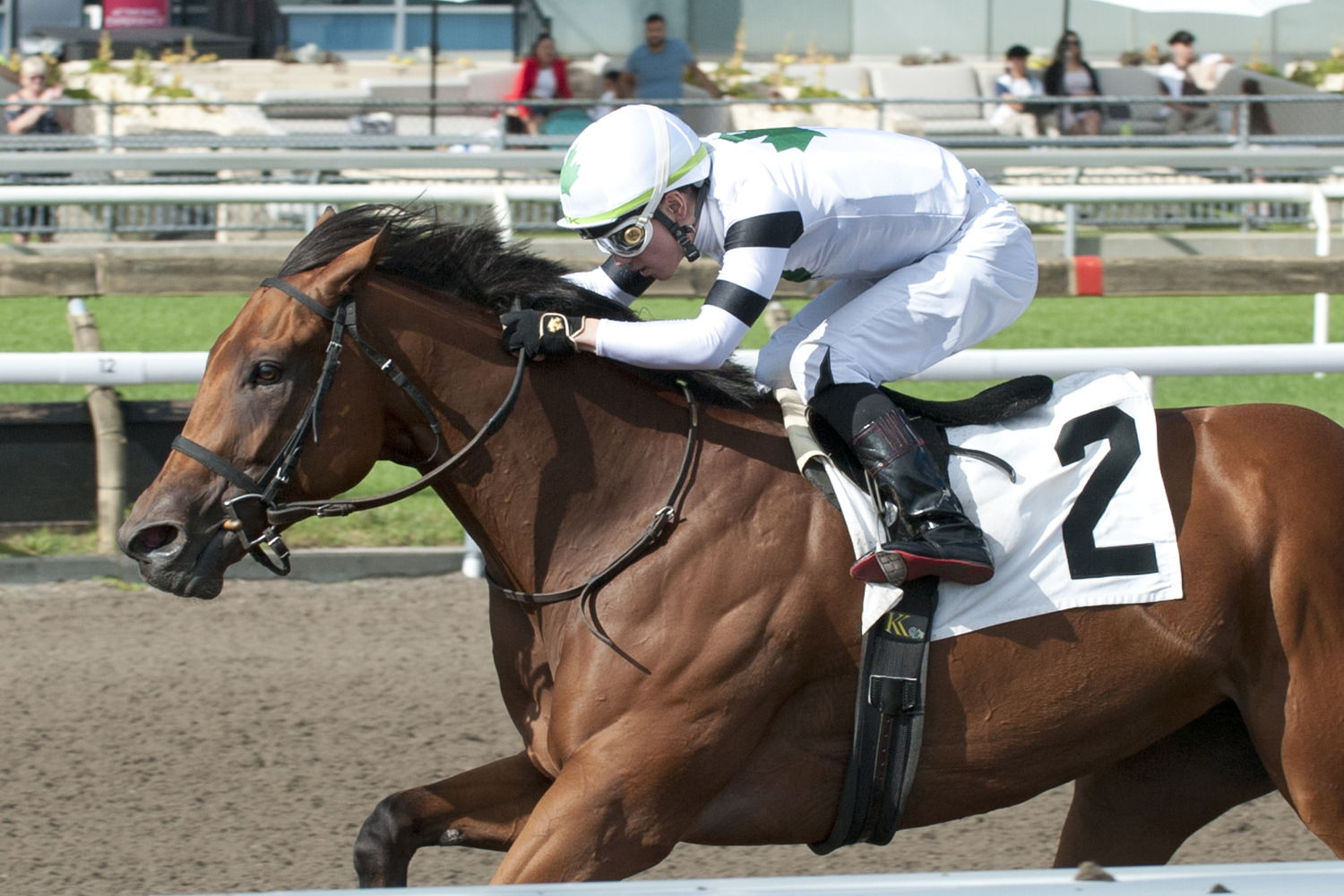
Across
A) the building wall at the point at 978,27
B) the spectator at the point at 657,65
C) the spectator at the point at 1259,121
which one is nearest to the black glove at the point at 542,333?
the spectator at the point at 657,65

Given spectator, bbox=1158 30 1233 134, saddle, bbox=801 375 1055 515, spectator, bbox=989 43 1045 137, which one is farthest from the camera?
spectator, bbox=989 43 1045 137

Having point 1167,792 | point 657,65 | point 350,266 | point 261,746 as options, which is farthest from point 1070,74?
point 350,266

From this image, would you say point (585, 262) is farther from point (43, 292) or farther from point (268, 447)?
point (268, 447)

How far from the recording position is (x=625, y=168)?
284cm

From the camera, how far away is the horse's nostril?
273 centimetres

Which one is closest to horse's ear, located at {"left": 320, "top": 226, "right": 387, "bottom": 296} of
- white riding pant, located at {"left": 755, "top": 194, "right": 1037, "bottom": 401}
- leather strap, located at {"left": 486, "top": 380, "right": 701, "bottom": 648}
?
leather strap, located at {"left": 486, "top": 380, "right": 701, "bottom": 648}

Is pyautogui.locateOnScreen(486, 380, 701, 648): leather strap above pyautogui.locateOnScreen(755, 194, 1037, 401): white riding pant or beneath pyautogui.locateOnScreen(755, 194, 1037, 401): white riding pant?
beneath

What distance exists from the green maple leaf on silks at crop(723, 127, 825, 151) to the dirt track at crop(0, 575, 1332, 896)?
64.6 inches

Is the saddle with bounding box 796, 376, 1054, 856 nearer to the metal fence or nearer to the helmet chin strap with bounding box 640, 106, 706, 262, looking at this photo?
the helmet chin strap with bounding box 640, 106, 706, 262

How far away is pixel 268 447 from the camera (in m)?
2.80

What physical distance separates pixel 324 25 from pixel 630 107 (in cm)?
1555

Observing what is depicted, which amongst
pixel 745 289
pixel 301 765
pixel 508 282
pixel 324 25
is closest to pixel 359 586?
pixel 301 765

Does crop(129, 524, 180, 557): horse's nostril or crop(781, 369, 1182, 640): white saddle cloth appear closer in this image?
crop(129, 524, 180, 557): horse's nostril

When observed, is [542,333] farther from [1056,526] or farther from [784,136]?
[1056,526]
